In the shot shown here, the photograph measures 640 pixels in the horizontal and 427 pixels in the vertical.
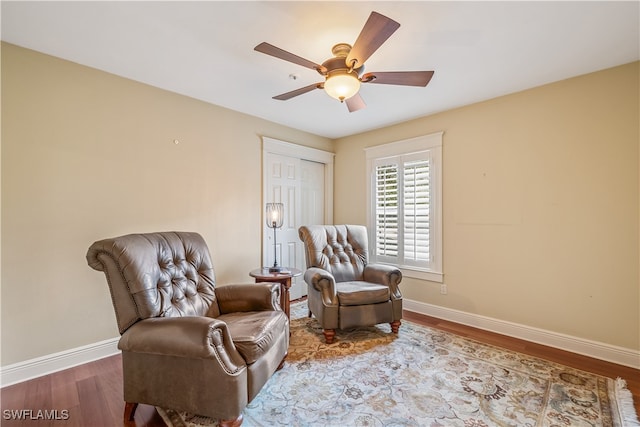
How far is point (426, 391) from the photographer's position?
2.02 meters

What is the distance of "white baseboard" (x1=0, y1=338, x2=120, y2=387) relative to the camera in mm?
2097

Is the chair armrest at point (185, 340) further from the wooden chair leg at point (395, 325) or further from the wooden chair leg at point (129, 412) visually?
the wooden chair leg at point (395, 325)

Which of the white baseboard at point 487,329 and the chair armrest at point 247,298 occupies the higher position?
the chair armrest at point 247,298

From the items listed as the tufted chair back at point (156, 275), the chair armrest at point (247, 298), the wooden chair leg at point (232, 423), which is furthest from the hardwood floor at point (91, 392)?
the chair armrest at point (247, 298)

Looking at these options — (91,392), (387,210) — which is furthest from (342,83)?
(91,392)

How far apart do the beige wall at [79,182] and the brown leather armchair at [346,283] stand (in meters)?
→ 1.12

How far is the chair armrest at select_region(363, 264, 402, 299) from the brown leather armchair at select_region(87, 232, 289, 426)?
1.35 meters

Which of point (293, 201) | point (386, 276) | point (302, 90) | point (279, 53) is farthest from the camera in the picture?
point (293, 201)

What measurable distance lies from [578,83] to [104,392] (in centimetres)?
442

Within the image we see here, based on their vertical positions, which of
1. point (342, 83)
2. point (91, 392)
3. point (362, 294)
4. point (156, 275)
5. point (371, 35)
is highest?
point (371, 35)

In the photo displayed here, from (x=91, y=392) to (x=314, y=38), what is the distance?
2.84 m

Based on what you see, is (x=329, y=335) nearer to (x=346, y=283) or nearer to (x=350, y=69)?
(x=346, y=283)

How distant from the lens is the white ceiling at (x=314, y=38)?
176 centimetres

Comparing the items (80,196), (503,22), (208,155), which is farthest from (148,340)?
(503,22)
